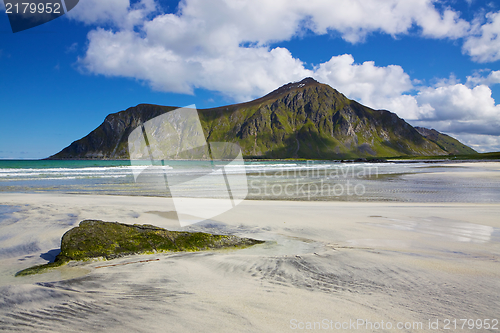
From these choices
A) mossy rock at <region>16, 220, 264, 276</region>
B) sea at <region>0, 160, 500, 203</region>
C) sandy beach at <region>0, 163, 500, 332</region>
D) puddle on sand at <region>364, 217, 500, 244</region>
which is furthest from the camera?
sea at <region>0, 160, 500, 203</region>

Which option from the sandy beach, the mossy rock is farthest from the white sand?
the mossy rock

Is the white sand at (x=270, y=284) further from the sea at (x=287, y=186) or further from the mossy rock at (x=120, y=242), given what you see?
the sea at (x=287, y=186)

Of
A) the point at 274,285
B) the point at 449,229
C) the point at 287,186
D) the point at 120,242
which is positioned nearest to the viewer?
the point at 274,285

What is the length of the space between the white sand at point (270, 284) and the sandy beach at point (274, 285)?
0.05 feet

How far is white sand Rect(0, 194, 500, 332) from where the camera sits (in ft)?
9.50

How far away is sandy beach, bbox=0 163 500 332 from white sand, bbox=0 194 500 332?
16 mm

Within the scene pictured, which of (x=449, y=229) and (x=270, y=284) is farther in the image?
(x=449, y=229)

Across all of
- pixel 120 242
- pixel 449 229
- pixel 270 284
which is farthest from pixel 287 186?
pixel 270 284

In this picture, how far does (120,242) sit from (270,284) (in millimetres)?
3067

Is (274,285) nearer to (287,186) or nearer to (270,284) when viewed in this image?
(270,284)

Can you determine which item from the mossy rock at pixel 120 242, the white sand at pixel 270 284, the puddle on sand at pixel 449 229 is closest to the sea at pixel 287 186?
the puddle on sand at pixel 449 229

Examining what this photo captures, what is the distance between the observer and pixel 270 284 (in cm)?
374

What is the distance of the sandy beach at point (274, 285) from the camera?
2850 millimetres

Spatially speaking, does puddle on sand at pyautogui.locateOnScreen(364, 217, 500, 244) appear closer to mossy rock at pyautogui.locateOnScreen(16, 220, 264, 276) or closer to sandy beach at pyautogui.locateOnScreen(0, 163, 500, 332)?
sandy beach at pyautogui.locateOnScreen(0, 163, 500, 332)
